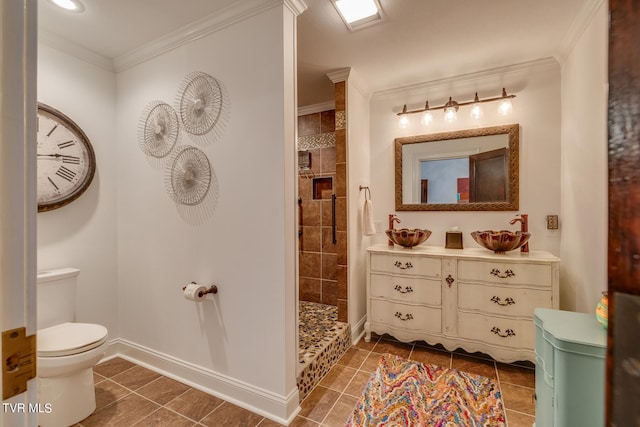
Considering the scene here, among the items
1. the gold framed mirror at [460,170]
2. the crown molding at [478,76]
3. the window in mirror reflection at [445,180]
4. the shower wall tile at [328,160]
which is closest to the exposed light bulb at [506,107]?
the gold framed mirror at [460,170]

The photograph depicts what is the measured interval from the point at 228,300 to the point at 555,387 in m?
1.80

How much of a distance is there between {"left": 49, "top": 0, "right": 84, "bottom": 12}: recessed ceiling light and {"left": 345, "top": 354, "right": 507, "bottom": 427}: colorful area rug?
3.06 m

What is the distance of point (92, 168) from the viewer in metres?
2.27

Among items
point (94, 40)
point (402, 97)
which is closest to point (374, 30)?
point (402, 97)

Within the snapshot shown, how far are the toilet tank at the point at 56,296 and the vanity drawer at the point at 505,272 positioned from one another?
3.02 metres

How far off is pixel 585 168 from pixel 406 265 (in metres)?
1.44

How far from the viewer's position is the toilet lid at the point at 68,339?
1576 millimetres

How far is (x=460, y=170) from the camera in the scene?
8.94 feet

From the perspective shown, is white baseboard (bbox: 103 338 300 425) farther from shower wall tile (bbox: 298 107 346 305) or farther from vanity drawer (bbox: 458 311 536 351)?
shower wall tile (bbox: 298 107 346 305)

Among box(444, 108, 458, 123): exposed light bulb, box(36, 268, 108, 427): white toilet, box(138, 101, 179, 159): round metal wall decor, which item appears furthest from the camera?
box(444, 108, 458, 123): exposed light bulb

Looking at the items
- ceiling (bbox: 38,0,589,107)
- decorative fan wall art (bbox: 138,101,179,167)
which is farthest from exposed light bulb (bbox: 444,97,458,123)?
decorative fan wall art (bbox: 138,101,179,167)

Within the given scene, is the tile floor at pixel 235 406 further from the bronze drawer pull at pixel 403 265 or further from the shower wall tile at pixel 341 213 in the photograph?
the shower wall tile at pixel 341 213

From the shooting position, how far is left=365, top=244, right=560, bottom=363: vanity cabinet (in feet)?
7.00

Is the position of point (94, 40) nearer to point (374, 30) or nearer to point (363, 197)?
point (374, 30)
